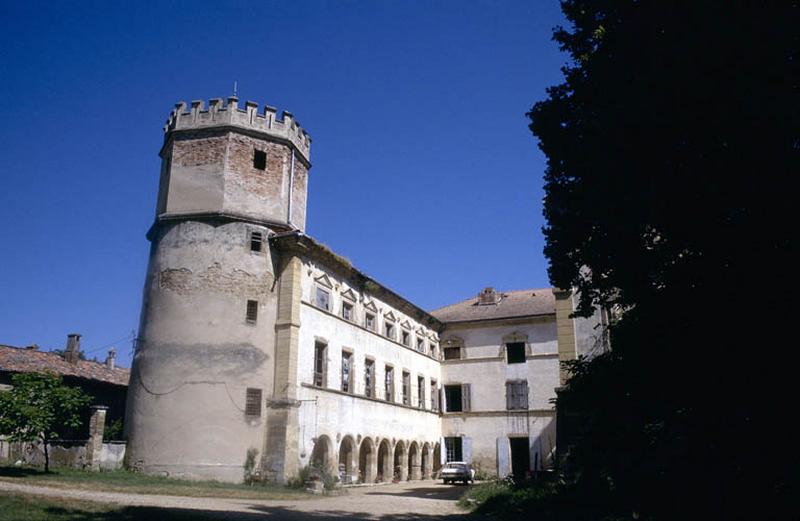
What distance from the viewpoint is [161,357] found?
931 inches

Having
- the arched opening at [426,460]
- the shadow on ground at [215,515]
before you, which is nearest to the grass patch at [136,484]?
the shadow on ground at [215,515]

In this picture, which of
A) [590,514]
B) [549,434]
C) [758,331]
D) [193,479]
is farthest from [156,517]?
[549,434]

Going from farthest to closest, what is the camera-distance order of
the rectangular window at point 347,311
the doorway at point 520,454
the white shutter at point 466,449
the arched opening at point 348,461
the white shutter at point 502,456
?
the white shutter at point 466,449
the doorway at point 520,454
the white shutter at point 502,456
the rectangular window at point 347,311
the arched opening at point 348,461

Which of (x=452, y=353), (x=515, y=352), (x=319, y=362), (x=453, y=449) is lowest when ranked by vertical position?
(x=453, y=449)

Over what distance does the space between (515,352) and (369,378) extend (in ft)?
36.3

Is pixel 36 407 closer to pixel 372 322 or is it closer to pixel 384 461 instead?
pixel 372 322

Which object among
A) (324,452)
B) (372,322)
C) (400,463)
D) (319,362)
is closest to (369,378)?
(372,322)

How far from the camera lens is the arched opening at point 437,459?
37719 mm

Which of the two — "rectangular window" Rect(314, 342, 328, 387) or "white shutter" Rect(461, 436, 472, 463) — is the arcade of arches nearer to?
"white shutter" Rect(461, 436, 472, 463)

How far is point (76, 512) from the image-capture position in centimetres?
1081

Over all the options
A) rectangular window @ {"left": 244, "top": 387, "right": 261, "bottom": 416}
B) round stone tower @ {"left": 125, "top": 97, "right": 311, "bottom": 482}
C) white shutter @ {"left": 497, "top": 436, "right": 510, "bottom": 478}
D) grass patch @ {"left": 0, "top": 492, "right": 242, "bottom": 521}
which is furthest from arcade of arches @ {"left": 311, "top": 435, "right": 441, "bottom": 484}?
grass patch @ {"left": 0, "top": 492, "right": 242, "bottom": 521}

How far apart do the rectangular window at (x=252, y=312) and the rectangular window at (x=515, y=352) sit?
61.8 feet

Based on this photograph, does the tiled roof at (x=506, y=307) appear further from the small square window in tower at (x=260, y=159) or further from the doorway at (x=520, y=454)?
the small square window in tower at (x=260, y=159)

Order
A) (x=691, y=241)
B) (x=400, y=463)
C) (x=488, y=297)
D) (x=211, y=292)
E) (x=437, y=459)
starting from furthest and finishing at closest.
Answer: (x=488, y=297), (x=437, y=459), (x=400, y=463), (x=211, y=292), (x=691, y=241)
